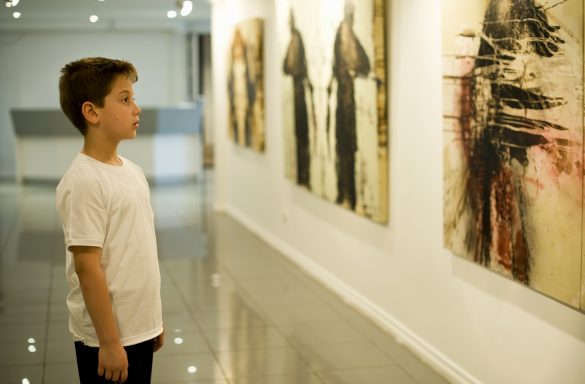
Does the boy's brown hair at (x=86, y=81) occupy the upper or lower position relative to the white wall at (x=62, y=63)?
lower

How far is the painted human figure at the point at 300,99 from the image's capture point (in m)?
7.44

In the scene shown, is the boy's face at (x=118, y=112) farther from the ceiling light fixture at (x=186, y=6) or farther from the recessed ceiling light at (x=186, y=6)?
the recessed ceiling light at (x=186, y=6)

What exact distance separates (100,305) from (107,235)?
0.20 meters

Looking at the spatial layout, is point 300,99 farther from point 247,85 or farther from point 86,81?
point 86,81

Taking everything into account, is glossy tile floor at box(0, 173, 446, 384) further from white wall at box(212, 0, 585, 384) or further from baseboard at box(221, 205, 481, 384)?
white wall at box(212, 0, 585, 384)

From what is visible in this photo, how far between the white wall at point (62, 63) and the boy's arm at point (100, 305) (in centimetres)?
1476

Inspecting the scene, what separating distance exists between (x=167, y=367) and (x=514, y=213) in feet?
7.30

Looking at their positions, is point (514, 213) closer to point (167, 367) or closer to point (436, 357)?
point (436, 357)

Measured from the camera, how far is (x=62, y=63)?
716 inches

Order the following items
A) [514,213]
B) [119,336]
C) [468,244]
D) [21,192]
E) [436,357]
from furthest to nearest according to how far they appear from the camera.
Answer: [21,192] → [436,357] → [468,244] → [514,213] → [119,336]

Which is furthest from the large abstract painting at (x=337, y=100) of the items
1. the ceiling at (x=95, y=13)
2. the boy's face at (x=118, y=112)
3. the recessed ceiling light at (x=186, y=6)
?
the ceiling at (x=95, y=13)

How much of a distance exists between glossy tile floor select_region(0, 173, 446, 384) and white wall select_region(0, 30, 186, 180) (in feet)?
27.6

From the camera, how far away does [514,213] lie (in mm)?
3939

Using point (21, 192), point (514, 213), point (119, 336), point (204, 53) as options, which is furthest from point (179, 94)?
point (119, 336)
